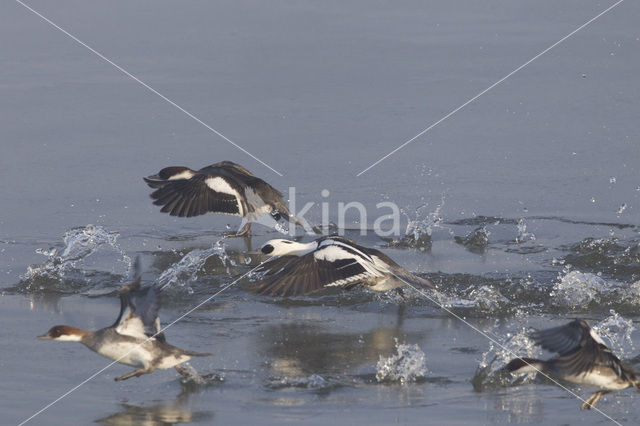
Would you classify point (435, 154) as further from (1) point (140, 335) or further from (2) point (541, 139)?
(1) point (140, 335)

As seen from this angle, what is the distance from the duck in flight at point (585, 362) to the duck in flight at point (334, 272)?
5.68 ft

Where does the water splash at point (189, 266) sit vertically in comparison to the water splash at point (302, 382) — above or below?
above

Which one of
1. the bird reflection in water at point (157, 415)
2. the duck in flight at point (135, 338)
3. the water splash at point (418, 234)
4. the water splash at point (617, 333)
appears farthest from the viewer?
the water splash at point (418, 234)

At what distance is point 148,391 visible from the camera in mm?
5352

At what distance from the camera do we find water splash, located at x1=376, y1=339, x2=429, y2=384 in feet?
17.9

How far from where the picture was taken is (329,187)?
8.70m

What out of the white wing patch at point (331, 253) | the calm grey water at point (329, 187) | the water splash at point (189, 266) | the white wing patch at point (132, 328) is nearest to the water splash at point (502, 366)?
the calm grey water at point (329, 187)

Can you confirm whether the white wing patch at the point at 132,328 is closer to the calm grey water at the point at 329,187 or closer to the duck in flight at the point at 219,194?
the calm grey water at the point at 329,187

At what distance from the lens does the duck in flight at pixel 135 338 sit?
5320 millimetres

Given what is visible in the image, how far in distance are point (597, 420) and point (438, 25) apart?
8336mm

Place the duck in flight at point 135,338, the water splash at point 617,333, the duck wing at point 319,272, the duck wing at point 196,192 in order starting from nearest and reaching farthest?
the duck in flight at point 135,338, the water splash at point 617,333, the duck wing at point 319,272, the duck wing at point 196,192

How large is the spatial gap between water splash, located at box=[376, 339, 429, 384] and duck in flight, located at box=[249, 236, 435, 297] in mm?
1180

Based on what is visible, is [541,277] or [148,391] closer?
[148,391]

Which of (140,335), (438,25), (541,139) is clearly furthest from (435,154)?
(140,335)
